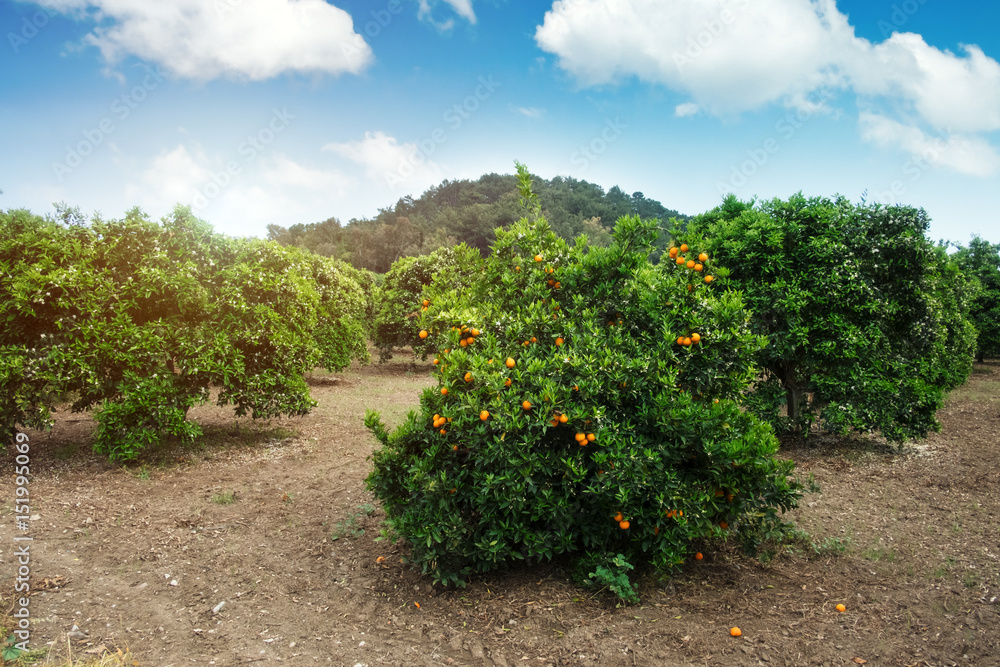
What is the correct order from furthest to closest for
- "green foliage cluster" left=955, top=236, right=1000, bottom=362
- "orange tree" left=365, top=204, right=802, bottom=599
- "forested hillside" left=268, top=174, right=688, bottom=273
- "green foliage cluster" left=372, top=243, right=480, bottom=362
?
"forested hillside" left=268, top=174, right=688, bottom=273 → "green foliage cluster" left=955, top=236, right=1000, bottom=362 → "green foliage cluster" left=372, top=243, right=480, bottom=362 → "orange tree" left=365, top=204, right=802, bottom=599

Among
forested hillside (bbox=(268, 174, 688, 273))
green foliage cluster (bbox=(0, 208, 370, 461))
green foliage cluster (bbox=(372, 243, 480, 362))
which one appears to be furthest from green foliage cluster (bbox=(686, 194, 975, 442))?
forested hillside (bbox=(268, 174, 688, 273))

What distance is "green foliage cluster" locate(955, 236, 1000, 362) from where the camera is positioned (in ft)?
69.7

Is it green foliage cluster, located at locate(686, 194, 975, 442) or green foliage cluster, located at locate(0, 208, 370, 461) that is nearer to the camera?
green foliage cluster, located at locate(0, 208, 370, 461)

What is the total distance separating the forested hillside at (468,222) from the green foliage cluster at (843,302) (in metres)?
30.1

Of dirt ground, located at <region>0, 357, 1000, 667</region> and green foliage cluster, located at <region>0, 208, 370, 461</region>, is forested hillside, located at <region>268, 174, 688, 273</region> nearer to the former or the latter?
green foliage cluster, located at <region>0, 208, 370, 461</region>

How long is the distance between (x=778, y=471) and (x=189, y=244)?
7.78 m

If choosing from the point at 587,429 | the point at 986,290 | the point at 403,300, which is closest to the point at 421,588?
the point at 587,429

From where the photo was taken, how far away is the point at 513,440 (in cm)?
400

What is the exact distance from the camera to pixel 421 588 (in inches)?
180

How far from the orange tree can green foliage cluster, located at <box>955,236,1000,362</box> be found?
2229cm

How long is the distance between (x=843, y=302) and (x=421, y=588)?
6.88m

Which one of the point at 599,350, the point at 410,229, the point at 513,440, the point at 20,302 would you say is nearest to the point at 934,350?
the point at 599,350

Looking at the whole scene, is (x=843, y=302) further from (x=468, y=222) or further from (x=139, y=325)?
(x=468, y=222)

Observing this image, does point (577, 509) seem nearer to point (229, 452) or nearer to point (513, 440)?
point (513, 440)
